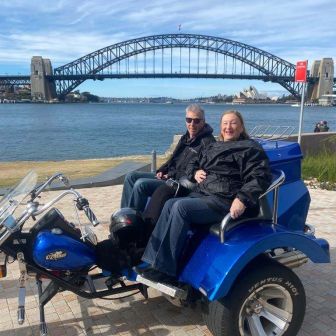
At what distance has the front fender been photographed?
264 centimetres

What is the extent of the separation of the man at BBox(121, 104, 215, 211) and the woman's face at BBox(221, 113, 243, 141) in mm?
607

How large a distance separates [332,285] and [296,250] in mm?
1156

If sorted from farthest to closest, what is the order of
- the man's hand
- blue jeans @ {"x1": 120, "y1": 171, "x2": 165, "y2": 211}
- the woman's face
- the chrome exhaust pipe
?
the man's hand < blue jeans @ {"x1": 120, "y1": 171, "x2": 165, "y2": 211} < the woman's face < the chrome exhaust pipe

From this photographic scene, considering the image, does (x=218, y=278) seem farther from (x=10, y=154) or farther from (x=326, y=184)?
(x=10, y=154)

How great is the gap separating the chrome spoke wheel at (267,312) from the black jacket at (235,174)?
0.59 meters

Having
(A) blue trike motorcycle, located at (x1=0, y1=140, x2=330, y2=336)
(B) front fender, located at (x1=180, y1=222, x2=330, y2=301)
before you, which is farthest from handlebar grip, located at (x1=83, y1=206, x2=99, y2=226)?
(B) front fender, located at (x1=180, y1=222, x2=330, y2=301)

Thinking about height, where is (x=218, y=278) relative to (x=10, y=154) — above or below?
above

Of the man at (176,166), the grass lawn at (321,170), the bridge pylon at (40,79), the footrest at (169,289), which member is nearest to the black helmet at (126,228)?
the footrest at (169,289)

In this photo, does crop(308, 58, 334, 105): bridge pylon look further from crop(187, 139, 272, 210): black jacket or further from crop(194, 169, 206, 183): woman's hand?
crop(187, 139, 272, 210): black jacket

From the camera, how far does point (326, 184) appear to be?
8.62 meters

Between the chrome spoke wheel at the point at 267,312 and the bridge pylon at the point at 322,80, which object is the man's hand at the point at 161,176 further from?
the bridge pylon at the point at 322,80

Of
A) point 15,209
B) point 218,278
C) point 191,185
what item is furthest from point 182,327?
point 15,209

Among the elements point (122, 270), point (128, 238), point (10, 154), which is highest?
point (128, 238)

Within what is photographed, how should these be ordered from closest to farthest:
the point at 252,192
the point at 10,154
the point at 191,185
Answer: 1. the point at 252,192
2. the point at 191,185
3. the point at 10,154
